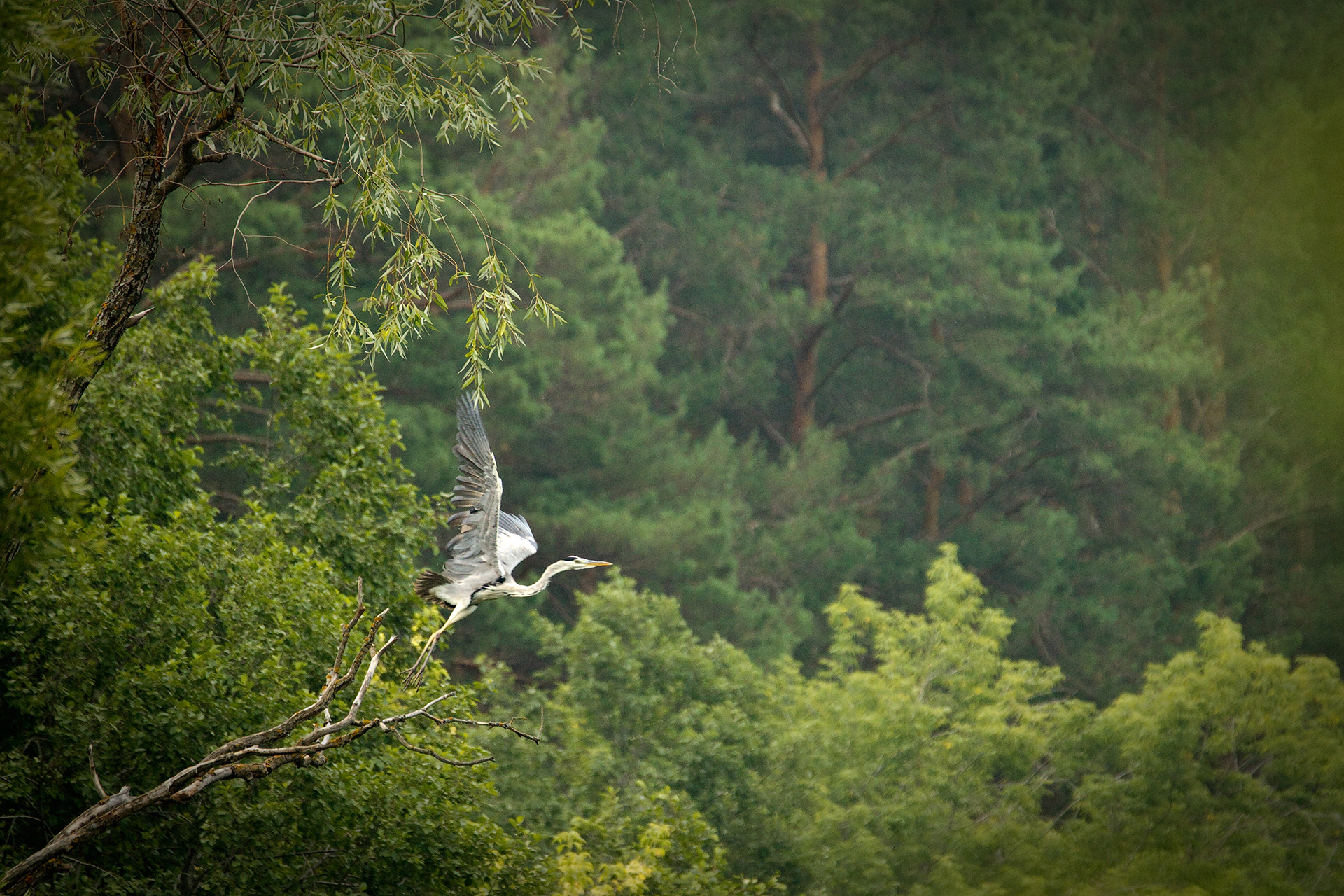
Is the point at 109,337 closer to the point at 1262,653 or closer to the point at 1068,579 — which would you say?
the point at 1262,653

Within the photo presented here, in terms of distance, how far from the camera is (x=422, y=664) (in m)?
6.66

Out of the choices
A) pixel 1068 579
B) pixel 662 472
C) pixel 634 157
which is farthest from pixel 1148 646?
pixel 634 157

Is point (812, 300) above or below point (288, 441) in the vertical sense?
above

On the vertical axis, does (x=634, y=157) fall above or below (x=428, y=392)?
above

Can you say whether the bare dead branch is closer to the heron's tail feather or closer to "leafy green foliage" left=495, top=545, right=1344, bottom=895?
"leafy green foliage" left=495, top=545, right=1344, bottom=895

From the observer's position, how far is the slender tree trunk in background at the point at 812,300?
1154 inches

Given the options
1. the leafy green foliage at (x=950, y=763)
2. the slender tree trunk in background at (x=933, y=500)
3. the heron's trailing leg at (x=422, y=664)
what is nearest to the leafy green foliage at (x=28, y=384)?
the heron's trailing leg at (x=422, y=664)

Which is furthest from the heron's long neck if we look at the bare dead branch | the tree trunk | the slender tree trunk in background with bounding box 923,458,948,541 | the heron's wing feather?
the slender tree trunk in background with bounding box 923,458,948,541

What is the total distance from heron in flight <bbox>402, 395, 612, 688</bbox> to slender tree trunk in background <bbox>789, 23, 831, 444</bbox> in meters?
21.9

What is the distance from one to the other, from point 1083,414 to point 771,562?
7.03 meters

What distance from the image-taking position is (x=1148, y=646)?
25766mm

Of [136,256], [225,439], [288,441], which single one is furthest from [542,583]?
[225,439]

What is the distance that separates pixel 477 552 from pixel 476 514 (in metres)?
0.21

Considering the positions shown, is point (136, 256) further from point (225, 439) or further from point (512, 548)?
point (225, 439)
